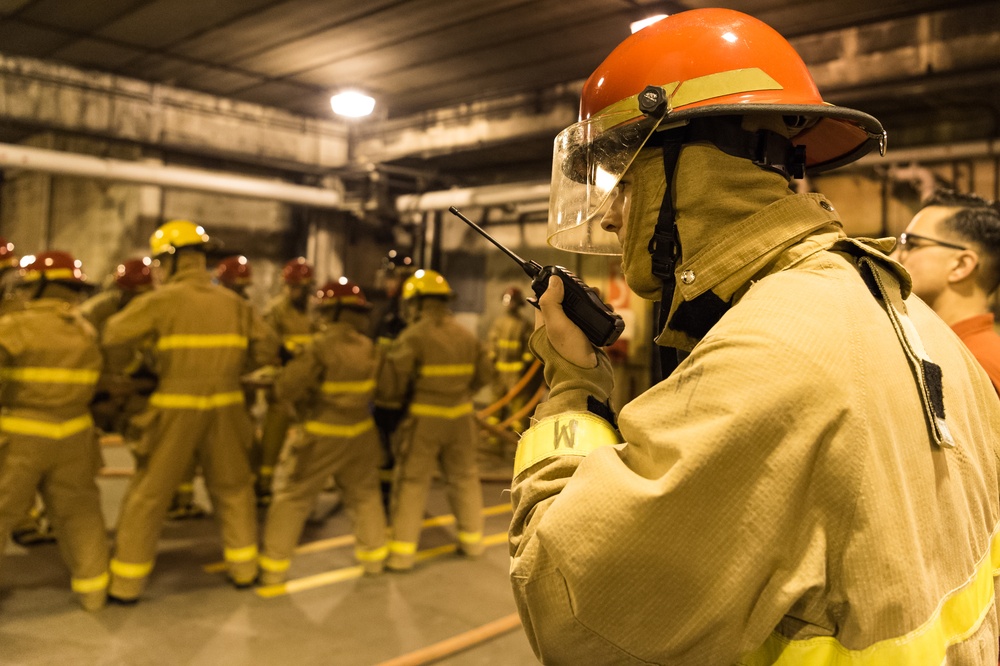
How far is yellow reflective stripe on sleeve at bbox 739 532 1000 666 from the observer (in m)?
0.97

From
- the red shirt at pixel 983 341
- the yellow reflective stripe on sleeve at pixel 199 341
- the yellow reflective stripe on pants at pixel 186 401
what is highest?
the red shirt at pixel 983 341

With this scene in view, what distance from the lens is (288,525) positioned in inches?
196

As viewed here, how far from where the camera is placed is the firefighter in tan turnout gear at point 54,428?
423cm

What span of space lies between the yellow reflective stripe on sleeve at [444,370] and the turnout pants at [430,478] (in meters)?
0.35

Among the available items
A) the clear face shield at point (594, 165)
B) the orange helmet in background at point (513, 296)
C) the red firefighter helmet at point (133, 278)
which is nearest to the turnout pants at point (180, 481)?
the red firefighter helmet at point (133, 278)

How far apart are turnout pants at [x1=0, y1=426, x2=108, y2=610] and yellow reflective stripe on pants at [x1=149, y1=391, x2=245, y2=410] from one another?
440mm

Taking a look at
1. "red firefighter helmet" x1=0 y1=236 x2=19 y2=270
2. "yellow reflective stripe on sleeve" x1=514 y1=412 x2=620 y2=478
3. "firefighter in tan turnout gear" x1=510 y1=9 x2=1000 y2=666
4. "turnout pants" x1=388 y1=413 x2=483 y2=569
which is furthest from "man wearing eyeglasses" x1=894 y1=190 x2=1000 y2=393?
"red firefighter helmet" x1=0 y1=236 x2=19 y2=270

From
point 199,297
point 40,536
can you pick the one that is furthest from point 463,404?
point 40,536

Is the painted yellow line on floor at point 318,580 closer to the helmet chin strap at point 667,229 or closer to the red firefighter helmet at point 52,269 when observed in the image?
the red firefighter helmet at point 52,269

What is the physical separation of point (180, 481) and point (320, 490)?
3.12 ft

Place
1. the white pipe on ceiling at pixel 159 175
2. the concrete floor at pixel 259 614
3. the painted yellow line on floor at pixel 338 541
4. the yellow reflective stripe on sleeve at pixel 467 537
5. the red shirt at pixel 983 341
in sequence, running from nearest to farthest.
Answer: the red shirt at pixel 983 341 → the concrete floor at pixel 259 614 → the painted yellow line on floor at pixel 338 541 → the yellow reflective stripe on sleeve at pixel 467 537 → the white pipe on ceiling at pixel 159 175

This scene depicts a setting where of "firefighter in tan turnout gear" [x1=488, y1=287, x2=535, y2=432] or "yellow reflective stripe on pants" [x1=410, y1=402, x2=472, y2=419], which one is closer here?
"yellow reflective stripe on pants" [x1=410, y1=402, x2=472, y2=419]

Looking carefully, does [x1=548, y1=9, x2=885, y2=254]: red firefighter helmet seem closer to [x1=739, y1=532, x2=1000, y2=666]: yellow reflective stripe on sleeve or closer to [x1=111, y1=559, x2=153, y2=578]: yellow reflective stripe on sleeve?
A: [x1=739, y1=532, x2=1000, y2=666]: yellow reflective stripe on sleeve

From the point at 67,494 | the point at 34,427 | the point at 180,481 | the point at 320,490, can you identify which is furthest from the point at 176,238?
the point at 320,490
